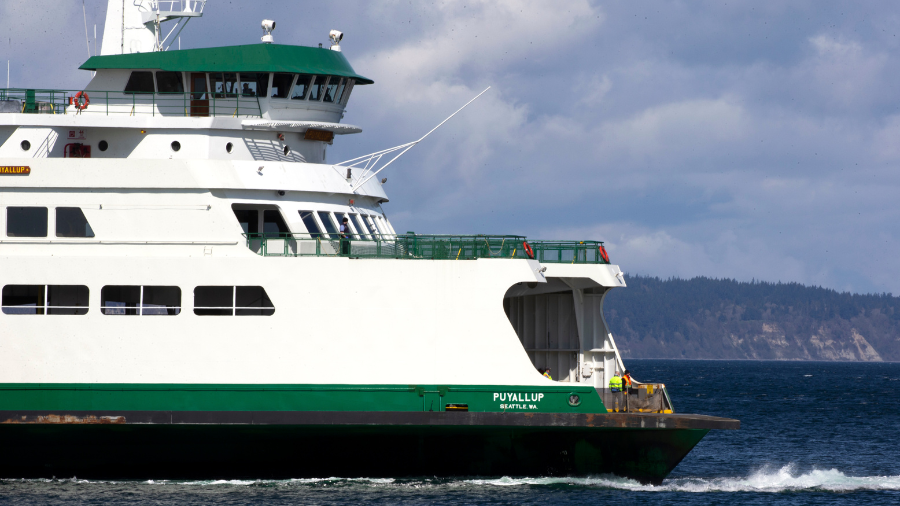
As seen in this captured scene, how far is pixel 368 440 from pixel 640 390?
4.70 meters

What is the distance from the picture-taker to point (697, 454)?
2488 centimetres

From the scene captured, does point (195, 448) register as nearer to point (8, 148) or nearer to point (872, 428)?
point (8, 148)

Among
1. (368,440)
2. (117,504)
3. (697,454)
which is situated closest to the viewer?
(117,504)

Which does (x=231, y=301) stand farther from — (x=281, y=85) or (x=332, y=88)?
(x=332, y=88)

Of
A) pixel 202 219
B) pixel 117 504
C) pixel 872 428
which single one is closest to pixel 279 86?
pixel 202 219

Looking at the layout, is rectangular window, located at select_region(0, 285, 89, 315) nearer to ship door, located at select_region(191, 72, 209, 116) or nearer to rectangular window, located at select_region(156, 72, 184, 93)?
ship door, located at select_region(191, 72, 209, 116)

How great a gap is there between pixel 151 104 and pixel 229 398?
221 inches

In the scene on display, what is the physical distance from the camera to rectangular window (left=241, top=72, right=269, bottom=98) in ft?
59.6

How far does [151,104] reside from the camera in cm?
1825

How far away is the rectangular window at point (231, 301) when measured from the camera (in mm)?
16578

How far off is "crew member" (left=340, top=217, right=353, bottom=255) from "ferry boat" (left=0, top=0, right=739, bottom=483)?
0.11ft

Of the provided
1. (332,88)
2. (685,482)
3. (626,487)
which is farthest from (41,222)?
(685,482)

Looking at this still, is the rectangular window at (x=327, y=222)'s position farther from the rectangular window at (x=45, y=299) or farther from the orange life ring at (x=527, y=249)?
the rectangular window at (x=45, y=299)

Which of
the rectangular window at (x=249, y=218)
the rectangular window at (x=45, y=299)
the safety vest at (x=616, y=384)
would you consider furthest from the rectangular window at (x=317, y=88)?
the safety vest at (x=616, y=384)
